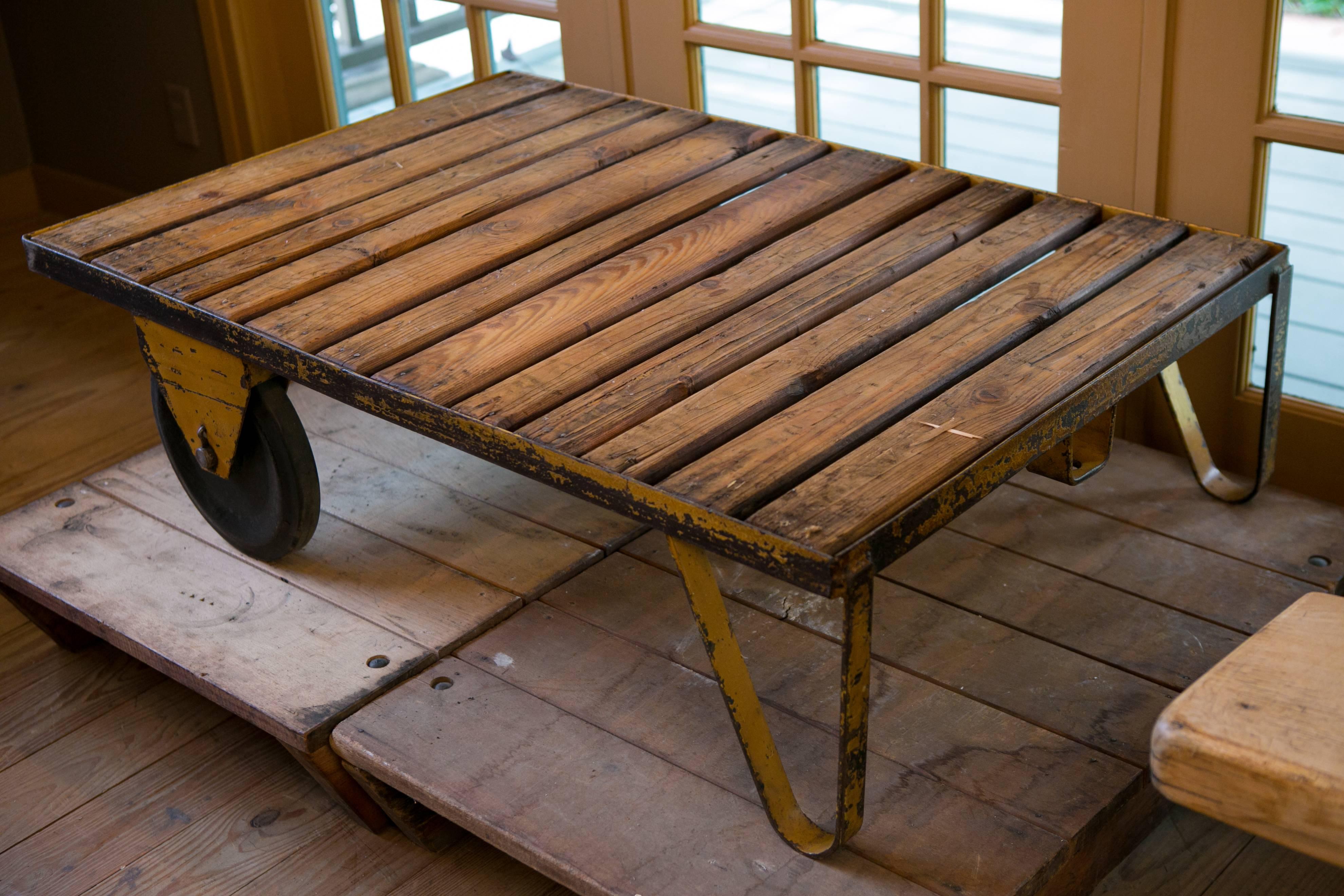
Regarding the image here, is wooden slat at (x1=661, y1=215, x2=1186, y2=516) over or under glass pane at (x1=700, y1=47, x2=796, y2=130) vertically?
under

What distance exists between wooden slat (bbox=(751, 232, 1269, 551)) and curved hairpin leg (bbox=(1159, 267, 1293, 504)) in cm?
10

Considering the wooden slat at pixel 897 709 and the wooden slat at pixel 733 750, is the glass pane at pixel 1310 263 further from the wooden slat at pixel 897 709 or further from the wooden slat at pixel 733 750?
the wooden slat at pixel 733 750

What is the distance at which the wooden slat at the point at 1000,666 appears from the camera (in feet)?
4.87

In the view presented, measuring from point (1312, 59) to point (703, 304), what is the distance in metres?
0.80

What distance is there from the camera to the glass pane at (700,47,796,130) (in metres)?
2.17

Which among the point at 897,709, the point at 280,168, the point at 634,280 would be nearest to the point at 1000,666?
the point at 897,709

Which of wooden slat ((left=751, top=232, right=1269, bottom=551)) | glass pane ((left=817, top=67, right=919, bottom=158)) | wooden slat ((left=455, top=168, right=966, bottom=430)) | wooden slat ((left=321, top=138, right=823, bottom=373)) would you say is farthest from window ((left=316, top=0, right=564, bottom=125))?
wooden slat ((left=751, top=232, right=1269, bottom=551))

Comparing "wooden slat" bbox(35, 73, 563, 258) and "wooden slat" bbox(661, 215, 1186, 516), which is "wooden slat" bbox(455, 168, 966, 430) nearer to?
"wooden slat" bbox(661, 215, 1186, 516)

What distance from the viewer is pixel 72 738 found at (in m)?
1.81

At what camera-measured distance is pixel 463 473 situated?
2092 millimetres

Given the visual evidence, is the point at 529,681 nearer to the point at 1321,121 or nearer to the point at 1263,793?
the point at 1263,793

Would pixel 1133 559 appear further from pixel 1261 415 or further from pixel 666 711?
pixel 666 711

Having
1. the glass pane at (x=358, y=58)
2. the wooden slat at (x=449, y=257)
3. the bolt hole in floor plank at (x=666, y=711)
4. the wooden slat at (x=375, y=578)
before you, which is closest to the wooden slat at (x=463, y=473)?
the bolt hole in floor plank at (x=666, y=711)

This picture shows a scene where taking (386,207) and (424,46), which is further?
(424,46)
